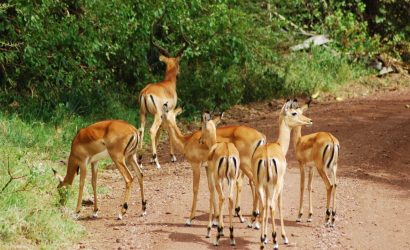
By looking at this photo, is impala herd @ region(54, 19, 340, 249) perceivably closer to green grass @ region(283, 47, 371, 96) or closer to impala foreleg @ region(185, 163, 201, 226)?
impala foreleg @ region(185, 163, 201, 226)

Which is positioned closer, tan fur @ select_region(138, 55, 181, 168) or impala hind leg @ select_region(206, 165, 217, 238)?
impala hind leg @ select_region(206, 165, 217, 238)

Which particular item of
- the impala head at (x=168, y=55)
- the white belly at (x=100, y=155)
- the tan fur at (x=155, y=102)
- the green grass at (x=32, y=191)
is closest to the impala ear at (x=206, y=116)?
the white belly at (x=100, y=155)

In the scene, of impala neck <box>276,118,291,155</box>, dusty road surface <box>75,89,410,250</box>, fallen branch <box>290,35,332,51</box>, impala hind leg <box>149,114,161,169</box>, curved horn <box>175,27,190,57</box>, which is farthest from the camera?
fallen branch <box>290,35,332,51</box>

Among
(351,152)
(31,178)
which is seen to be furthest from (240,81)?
(31,178)

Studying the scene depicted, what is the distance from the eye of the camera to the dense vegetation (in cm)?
1355

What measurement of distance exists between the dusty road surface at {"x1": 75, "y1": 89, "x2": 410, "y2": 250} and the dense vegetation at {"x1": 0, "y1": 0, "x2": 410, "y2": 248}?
0.94m

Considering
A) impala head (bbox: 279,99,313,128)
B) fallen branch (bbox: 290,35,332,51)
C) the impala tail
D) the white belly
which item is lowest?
fallen branch (bbox: 290,35,332,51)

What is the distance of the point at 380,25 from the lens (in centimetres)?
2228

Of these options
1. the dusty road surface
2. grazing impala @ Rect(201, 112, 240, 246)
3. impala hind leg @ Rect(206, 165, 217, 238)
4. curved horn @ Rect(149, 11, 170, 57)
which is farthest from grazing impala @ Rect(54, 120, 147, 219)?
curved horn @ Rect(149, 11, 170, 57)

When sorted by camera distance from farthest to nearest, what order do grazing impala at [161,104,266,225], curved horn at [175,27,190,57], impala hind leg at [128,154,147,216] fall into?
1. curved horn at [175,27,190,57]
2. impala hind leg at [128,154,147,216]
3. grazing impala at [161,104,266,225]

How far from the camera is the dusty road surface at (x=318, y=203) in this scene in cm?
901

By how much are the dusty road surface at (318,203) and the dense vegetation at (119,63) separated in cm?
94

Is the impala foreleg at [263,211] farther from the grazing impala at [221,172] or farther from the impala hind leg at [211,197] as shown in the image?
the impala hind leg at [211,197]

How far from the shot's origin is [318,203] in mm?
10688
